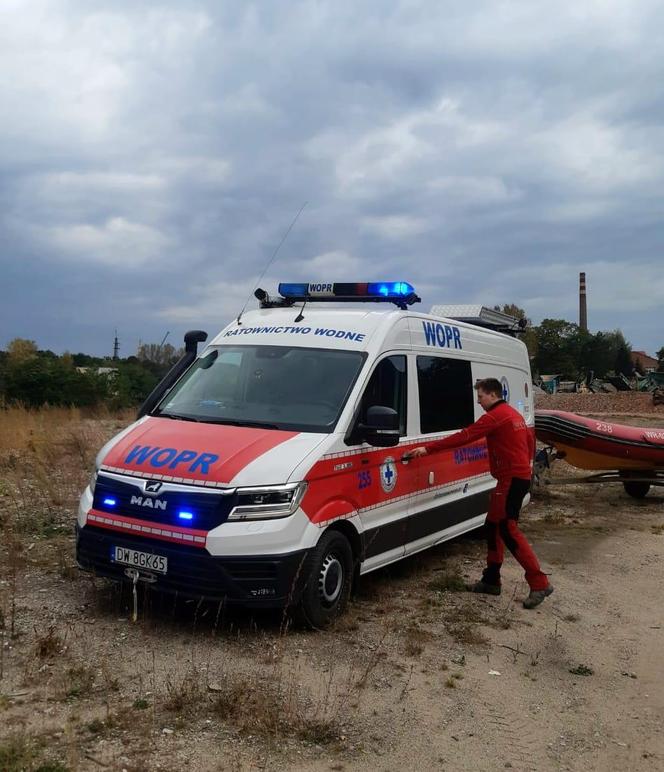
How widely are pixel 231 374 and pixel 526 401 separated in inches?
196

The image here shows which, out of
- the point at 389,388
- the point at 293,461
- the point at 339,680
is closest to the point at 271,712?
the point at 339,680

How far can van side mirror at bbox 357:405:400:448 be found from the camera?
553cm

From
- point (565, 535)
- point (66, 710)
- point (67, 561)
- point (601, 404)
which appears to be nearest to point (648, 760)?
point (66, 710)

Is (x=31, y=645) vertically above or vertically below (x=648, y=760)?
above

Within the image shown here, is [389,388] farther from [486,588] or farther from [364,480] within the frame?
[486,588]

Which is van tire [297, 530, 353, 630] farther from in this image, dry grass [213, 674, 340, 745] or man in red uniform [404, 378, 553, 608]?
man in red uniform [404, 378, 553, 608]

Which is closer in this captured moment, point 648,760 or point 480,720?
point 648,760

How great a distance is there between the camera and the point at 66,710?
12.8 feet

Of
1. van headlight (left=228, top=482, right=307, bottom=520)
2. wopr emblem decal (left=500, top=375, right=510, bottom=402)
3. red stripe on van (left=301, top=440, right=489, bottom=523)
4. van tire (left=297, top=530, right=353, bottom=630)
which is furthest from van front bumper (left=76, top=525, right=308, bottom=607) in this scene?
wopr emblem decal (left=500, top=375, right=510, bottom=402)

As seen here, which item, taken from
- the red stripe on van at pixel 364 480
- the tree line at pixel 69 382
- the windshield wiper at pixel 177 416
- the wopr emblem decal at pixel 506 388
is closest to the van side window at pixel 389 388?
the red stripe on van at pixel 364 480

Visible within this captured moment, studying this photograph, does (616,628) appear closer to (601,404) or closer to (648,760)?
(648,760)

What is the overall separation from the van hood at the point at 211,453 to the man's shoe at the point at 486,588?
228 centimetres

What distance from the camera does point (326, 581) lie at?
5305 mm

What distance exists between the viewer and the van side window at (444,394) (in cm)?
684
